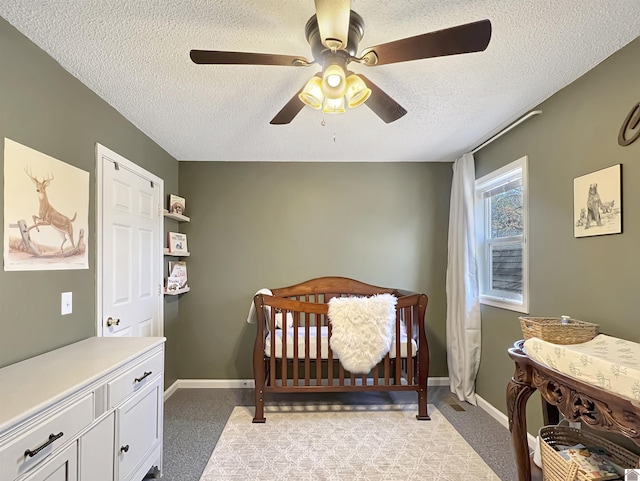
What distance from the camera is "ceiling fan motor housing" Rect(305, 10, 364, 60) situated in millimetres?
1313

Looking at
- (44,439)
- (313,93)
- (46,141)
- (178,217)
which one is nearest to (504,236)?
(313,93)

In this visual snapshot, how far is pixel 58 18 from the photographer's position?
1.39 m

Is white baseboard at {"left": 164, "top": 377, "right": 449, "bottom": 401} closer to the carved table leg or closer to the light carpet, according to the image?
the light carpet

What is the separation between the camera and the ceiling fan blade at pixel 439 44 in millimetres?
1081

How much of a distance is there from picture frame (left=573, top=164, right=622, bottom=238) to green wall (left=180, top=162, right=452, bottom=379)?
63.7 inches

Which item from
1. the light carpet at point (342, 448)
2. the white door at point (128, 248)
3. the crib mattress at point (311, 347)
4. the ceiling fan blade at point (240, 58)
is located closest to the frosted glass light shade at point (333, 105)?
the ceiling fan blade at point (240, 58)

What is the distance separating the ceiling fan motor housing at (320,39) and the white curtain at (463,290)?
6.78 feet

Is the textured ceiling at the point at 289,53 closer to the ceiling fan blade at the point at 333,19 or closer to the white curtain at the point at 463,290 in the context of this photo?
the ceiling fan blade at the point at 333,19

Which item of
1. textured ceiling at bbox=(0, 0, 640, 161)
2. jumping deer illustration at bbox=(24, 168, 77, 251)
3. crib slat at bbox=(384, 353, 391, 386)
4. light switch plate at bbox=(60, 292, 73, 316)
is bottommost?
crib slat at bbox=(384, 353, 391, 386)

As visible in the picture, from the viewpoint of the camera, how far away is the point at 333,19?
1.07 m

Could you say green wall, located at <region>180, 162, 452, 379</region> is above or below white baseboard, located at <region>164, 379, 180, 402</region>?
above

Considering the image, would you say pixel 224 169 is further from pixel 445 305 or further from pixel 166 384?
pixel 445 305

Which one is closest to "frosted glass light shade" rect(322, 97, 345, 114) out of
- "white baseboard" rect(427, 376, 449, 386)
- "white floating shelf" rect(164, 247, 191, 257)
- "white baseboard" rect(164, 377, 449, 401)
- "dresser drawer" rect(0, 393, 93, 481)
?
"dresser drawer" rect(0, 393, 93, 481)

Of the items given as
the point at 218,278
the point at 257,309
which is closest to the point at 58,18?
the point at 257,309
